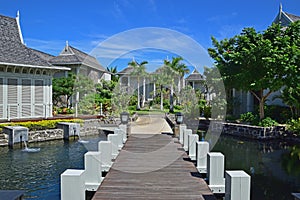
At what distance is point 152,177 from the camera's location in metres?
6.38

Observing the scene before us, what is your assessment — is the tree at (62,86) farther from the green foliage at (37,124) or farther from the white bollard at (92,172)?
the white bollard at (92,172)

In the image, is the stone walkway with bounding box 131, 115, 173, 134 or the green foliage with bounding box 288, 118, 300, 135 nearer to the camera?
the stone walkway with bounding box 131, 115, 173, 134

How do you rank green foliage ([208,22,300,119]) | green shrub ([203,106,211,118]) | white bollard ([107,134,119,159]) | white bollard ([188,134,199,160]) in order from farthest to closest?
green shrub ([203,106,211,118])
green foliage ([208,22,300,119])
white bollard ([107,134,119,159])
white bollard ([188,134,199,160])

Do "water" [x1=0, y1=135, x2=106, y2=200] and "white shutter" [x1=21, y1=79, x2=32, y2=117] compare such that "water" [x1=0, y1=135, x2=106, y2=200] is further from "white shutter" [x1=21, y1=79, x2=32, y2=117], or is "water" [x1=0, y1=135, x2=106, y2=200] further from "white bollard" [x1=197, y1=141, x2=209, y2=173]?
"white shutter" [x1=21, y1=79, x2=32, y2=117]

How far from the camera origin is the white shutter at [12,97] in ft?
52.1

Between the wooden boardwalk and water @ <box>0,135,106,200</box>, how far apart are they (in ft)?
5.96

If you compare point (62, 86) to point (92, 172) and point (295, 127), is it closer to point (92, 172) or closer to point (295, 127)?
point (295, 127)

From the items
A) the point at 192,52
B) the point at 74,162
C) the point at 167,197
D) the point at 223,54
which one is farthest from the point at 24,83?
the point at 167,197

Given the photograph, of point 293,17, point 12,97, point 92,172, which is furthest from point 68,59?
point 92,172

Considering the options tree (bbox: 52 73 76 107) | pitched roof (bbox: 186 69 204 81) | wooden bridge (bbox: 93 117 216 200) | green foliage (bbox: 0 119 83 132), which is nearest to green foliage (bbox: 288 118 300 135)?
wooden bridge (bbox: 93 117 216 200)

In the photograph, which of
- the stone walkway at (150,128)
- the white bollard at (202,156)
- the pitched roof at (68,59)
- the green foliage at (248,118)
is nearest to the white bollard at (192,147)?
the white bollard at (202,156)

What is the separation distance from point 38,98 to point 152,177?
13078 millimetres

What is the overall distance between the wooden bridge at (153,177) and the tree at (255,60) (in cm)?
871

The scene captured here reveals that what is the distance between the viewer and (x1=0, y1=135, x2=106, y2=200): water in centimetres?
749
